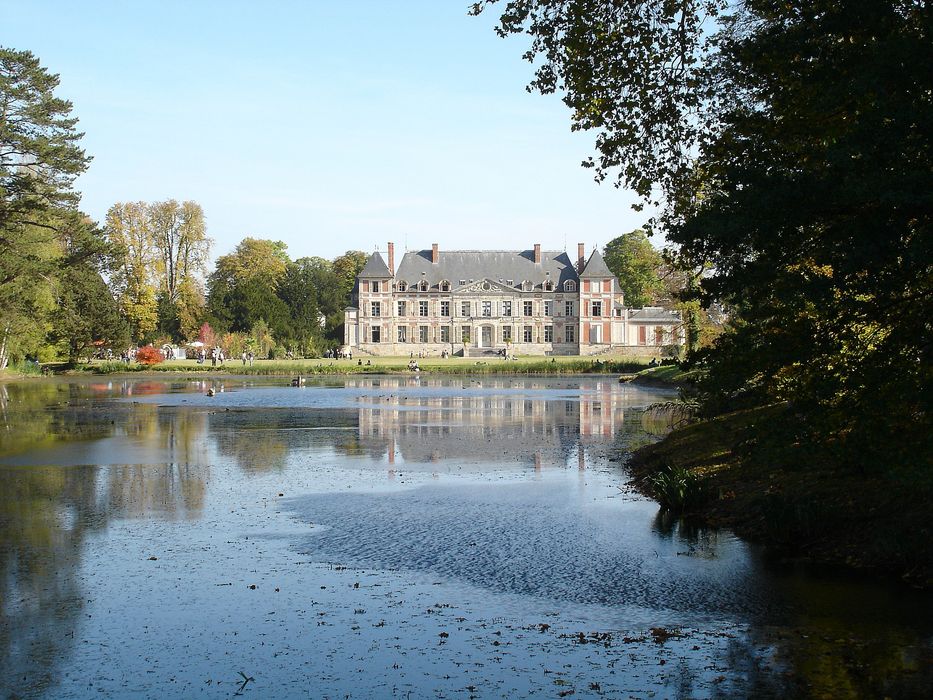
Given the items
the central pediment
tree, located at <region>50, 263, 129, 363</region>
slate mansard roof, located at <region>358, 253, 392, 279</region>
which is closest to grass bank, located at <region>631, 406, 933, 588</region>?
tree, located at <region>50, 263, 129, 363</region>

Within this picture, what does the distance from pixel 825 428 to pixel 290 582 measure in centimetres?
512

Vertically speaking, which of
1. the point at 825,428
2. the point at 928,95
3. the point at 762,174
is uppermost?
the point at 928,95

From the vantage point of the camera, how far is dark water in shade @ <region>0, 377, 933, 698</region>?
6.39m

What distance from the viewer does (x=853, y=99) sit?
8.02m

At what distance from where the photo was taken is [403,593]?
8578mm

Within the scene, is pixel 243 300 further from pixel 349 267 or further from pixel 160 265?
pixel 349 267

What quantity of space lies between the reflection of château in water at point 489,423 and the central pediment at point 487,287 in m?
47.1

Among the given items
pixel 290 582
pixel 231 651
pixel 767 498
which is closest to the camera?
pixel 231 651

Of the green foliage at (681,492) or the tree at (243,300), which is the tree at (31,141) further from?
the tree at (243,300)

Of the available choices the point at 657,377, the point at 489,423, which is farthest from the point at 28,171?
the point at 657,377

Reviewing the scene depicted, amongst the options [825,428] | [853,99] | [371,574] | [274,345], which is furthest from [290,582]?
[274,345]

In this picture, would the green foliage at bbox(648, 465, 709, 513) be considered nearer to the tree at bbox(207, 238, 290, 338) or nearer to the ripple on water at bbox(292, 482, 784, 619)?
the ripple on water at bbox(292, 482, 784, 619)

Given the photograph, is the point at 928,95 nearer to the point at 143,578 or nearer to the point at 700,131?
the point at 700,131

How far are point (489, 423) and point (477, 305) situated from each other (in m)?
64.8
